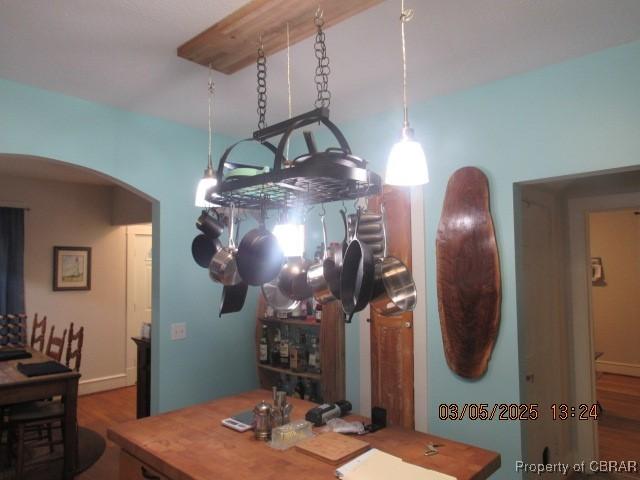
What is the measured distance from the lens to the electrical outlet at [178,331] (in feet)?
9.35

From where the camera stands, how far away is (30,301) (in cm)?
492

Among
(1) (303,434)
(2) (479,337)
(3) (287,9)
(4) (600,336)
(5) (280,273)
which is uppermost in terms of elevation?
(3) (287,9)

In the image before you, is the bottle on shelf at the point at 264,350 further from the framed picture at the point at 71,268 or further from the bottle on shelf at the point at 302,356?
the framed picture at the point at 71,268

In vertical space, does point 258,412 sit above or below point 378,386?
above

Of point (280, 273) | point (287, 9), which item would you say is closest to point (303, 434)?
point (280, 273)

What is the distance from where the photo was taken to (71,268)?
5.20m

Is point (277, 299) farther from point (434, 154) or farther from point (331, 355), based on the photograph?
point (434, 154)

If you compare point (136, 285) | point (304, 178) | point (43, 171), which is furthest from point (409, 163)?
point (136, 285)

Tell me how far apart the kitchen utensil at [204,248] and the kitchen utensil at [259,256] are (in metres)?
0.41

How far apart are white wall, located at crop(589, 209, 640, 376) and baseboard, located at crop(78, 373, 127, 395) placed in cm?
628

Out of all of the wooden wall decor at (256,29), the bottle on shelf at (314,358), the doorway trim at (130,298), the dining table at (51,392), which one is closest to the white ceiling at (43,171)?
the doorway trim at (130,298)

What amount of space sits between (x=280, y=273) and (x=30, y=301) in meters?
4.51

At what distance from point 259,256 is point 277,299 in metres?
0.37

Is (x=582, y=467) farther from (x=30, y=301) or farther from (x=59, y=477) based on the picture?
(x=30, y=301)
